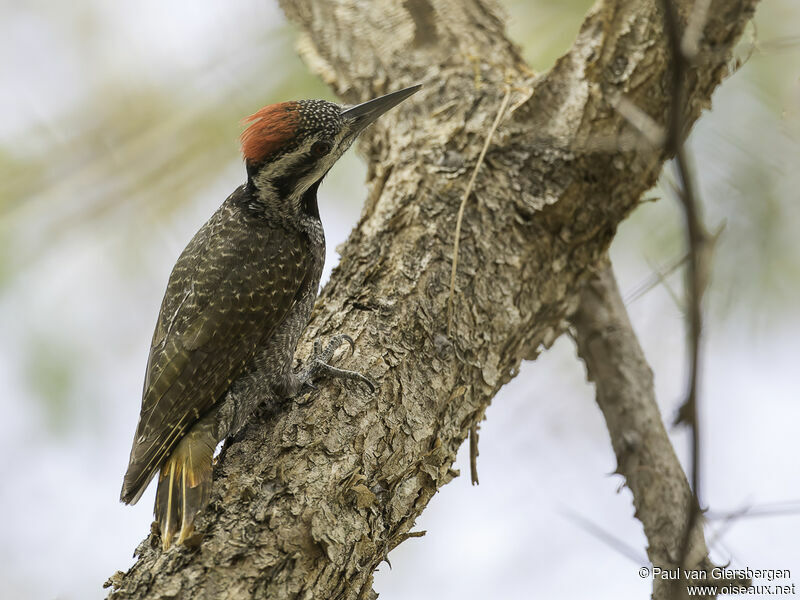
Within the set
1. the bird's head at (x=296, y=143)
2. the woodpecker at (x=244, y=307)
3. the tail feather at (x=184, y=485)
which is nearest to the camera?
the tail feather at (x=184, y=485)

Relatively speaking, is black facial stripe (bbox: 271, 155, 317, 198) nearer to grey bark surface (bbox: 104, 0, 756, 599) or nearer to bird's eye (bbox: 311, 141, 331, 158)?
bird's eye (bbox: 311, 141, 331, 158)

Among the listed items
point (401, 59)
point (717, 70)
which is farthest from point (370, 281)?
point (717, 70)

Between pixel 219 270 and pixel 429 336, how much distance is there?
0.88 m

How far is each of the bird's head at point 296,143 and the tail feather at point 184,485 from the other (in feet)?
3.54

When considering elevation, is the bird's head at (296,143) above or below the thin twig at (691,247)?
above

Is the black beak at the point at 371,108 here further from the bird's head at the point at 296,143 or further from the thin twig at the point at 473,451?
the thin twig at the point at 473,451

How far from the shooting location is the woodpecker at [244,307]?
2588 millimetres

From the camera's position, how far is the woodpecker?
2.59 metres

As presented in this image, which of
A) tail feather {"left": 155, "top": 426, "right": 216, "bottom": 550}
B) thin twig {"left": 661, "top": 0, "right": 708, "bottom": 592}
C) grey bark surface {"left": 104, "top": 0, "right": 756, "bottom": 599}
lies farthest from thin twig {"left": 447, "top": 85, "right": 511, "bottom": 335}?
thin twig {"left": 661, "top": 0, "right": 708, "bottom": 592}

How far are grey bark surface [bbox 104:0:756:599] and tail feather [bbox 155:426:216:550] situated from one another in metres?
0.05

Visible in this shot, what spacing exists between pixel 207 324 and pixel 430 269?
89cm

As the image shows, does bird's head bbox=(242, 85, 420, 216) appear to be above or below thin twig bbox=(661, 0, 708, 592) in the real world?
above

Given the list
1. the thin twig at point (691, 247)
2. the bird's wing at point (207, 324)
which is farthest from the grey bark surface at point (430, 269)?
the thin twig at point (691, 247)

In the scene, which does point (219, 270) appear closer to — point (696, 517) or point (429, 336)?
point (429, 336)
